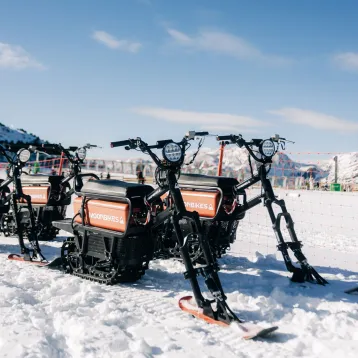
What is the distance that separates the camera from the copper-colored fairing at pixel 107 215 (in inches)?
178

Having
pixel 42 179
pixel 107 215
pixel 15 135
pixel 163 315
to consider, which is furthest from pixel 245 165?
pixel 15 135

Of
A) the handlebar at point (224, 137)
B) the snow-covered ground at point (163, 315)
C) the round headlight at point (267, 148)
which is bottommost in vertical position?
the snow-covered ground at point (163, 315)

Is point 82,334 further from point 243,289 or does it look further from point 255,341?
point 243,289

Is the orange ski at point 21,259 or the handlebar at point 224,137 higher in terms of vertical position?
the handlebar at point 224,137

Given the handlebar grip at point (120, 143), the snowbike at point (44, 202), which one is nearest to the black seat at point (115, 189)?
the handlebar grip at point (120, 143)

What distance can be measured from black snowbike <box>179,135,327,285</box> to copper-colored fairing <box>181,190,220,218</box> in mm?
47

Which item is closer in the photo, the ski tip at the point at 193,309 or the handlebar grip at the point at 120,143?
the ski tip at the point at 193,309

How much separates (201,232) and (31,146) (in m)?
3.21

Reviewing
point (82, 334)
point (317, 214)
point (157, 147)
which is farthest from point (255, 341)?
point (317, 214)

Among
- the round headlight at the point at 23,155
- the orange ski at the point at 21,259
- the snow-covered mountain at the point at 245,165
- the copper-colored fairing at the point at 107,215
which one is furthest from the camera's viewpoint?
the snow-covered mountain at the point at 245,165

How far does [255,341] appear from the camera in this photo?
10.7 ft

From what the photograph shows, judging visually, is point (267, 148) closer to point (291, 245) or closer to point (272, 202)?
point (272, 202)

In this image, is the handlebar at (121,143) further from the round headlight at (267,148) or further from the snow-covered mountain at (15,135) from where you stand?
the snow-covered mountain at (15,135)

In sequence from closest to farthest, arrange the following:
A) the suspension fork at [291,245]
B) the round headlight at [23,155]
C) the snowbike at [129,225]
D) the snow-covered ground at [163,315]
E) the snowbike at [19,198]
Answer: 1. the snow-covered ground at [163,315]
2. the snowbike at [129,225]
3. the suspension fork at [291,245]
4. the snowbike at [19,198]
5. the round headlight at [23,155]
